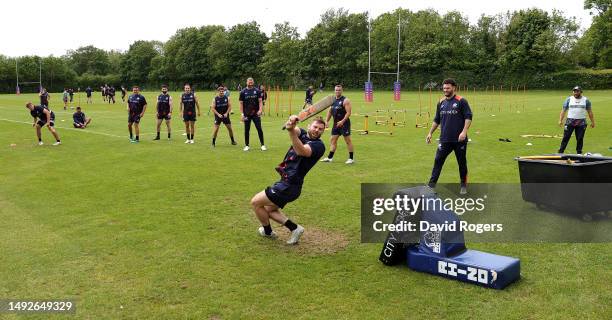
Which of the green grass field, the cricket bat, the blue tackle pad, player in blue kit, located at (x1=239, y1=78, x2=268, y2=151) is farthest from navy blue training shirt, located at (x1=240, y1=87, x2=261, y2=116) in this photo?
the blue tackle pad

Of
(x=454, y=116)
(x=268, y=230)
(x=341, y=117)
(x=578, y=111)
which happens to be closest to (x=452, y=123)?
(x=454, y=116)

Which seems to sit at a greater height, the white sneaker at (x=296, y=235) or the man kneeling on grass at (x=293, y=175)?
the man kneeling on grass at (x=293, y=175)

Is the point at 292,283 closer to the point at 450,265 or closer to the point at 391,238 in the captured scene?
the point at 391,238

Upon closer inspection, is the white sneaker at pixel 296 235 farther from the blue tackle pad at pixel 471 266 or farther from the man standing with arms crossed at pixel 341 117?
the man standing with arms crossed at pixel 341 117

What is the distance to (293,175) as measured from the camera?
263 inches

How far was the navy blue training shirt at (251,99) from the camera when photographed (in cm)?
1519

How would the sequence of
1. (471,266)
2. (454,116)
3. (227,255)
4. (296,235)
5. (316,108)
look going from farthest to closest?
1. (454,116)
2. (316,108)
3. (296,235)
4. (227,255)
5. (471,266)

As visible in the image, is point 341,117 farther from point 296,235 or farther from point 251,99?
point 296,235

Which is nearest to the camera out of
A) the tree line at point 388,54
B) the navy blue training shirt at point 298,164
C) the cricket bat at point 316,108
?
the navy blue training shirt at point 298,164

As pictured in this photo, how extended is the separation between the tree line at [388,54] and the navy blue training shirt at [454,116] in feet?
201

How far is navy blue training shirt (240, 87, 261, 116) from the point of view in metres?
15.2

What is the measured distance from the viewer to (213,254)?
258 inches

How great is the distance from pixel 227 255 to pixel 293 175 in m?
1.38

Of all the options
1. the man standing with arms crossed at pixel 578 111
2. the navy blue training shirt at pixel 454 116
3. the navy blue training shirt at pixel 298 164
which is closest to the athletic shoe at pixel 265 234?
the navy blue training shirt at pixel 298 164
